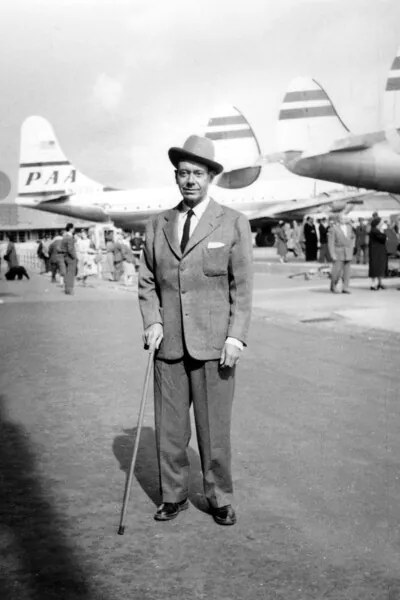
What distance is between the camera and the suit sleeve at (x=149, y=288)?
3913 millimetres

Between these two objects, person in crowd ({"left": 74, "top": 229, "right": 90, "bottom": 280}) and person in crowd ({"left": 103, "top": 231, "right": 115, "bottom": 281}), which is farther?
person in crowd ({"left": 103, "top": 231, "right": 115, "bottom": 281})

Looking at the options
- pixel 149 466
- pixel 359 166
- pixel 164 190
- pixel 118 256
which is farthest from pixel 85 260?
pixel 164 190

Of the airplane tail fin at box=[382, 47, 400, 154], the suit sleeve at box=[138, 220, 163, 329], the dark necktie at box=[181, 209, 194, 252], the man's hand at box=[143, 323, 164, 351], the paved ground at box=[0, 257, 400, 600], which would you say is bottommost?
the paved ground at box=[0, 257, 400, 600]

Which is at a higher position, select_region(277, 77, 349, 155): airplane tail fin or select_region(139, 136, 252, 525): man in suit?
select_region(277, 77, 349, 155): airplane tail fin

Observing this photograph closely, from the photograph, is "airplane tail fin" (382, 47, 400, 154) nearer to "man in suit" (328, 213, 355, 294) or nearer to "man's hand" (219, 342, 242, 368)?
"man in suit" (328, 213, 355, 294)

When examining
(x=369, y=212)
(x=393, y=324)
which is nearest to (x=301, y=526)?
(x=393, y=324)

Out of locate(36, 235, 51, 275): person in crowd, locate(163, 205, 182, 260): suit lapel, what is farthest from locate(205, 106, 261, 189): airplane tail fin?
locate(163, 205, 182, 260): suit lapel

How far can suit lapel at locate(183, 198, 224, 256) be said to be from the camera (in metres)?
3.82

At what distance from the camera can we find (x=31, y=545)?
3.52m

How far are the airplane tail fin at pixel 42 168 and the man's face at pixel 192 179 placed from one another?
52.4 meters

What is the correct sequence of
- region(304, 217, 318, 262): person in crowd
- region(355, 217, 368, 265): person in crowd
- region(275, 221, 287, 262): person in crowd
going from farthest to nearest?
1. region(275, 221, 287, 262): person in crowd
2. region(304, 217, 318, 262): person in crowd
3. region(355, 217, 368, 265): person in crowd

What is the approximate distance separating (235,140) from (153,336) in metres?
35.2

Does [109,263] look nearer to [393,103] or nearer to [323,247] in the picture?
[323,247]

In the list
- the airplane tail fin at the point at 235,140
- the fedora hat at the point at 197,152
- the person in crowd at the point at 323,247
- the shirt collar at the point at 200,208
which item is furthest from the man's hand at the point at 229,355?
the airplane tail fin at the point at 235,140
